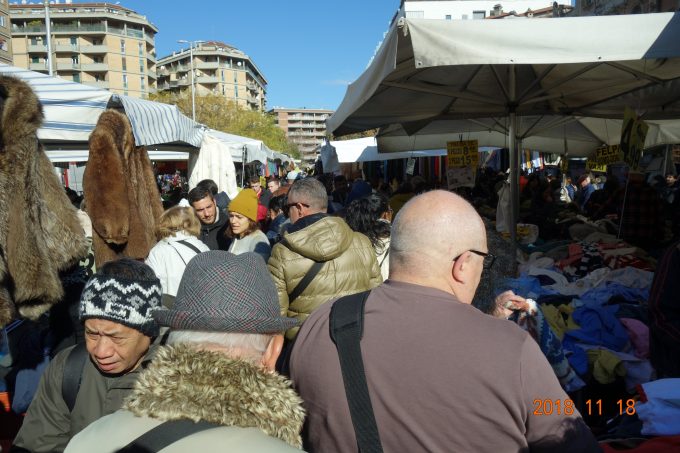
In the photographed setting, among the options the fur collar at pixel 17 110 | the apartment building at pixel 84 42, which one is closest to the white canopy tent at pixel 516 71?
the fur collar at pixel 17 110

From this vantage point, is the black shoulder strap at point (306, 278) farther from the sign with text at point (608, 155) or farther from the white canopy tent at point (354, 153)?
the white canopy tent at point (354, 153)

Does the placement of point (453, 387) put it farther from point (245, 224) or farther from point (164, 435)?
point (245, 224)

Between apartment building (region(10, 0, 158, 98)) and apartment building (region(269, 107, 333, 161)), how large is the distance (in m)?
83.4

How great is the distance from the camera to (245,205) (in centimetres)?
486

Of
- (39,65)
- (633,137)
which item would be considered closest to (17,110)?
(633,137)

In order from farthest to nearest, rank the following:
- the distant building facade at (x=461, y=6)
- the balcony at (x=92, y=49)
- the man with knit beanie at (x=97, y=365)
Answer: the balcony at (x=92, y=49)
the distant building facade at (x=461, y=6)
the man with knit beanie at (x=97, y=365)

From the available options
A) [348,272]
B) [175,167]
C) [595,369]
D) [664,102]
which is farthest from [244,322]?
[175,167]

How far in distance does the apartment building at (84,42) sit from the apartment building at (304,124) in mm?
83401

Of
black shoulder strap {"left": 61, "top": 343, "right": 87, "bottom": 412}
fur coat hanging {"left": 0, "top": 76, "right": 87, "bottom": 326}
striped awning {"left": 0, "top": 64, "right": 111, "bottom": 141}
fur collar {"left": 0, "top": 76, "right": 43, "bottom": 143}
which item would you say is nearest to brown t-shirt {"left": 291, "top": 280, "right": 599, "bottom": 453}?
black shoulder strap {"left": 61, "top": 343, "right": 87, "bottom": 412}

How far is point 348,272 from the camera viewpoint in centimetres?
344

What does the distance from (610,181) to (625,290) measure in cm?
625

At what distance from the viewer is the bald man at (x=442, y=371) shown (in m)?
1.45

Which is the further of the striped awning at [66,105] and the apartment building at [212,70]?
the apartment building at [212,70]

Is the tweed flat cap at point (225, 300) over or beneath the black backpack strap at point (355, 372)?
over
